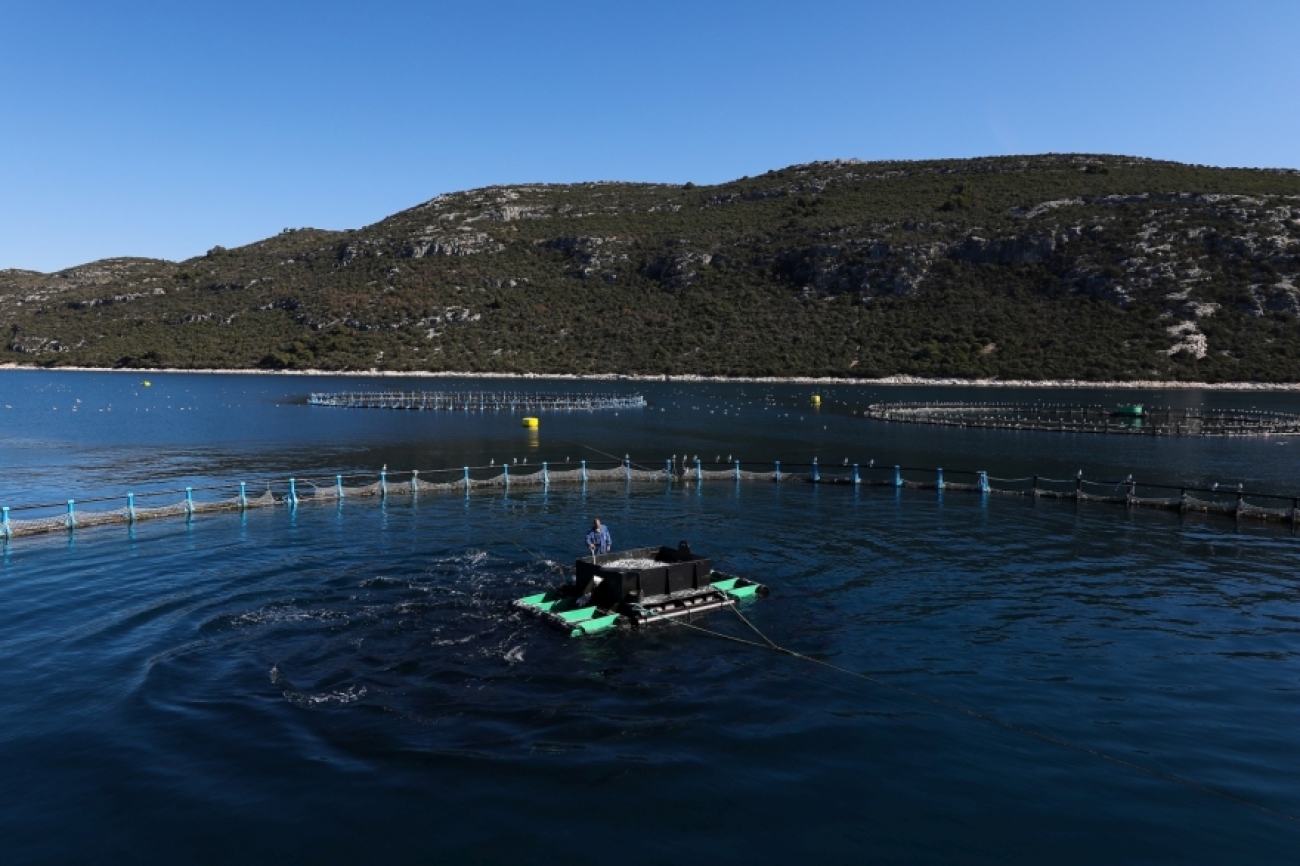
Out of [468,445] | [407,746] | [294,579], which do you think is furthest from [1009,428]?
[407,746]

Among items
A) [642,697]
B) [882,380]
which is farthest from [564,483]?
[882,380]

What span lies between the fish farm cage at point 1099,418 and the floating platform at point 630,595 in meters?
77.4

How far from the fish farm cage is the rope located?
79.1 metres

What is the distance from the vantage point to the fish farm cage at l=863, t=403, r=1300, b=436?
87.7 m

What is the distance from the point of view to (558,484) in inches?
2023

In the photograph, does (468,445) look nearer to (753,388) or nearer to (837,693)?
(837,693)

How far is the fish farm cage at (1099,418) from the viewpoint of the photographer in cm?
8769

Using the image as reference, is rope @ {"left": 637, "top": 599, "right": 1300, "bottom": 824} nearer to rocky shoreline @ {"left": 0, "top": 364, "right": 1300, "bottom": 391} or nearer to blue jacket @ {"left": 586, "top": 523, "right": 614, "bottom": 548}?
blue jacket @ {"left": 586, "top": 523, "right": 614, "bottom": 548}

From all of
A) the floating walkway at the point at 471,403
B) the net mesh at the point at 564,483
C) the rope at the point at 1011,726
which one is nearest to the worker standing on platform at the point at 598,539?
the rope at the point at 1011,726

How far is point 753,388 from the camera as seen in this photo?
162 metres

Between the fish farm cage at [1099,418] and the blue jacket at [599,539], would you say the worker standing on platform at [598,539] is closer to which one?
the blue jacket at [599,539]

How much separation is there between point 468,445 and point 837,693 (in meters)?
61.9

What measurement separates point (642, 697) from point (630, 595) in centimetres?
485

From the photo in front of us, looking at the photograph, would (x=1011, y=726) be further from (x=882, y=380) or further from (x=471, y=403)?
(x=882, y=380)
